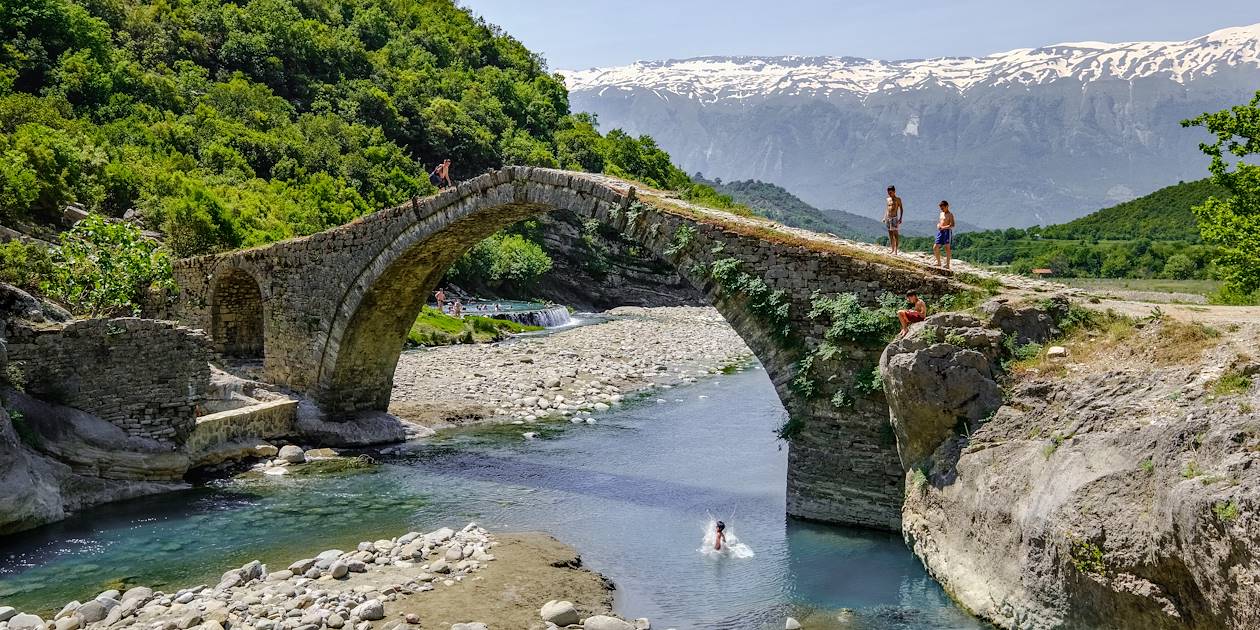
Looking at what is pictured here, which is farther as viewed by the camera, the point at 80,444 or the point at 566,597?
the point at 80,444

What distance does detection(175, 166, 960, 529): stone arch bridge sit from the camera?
42.7ft

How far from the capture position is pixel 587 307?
62375 mm

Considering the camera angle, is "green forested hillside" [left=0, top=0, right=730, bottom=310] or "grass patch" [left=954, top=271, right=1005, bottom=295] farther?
"green forested hillside" [left=0, top=0, right=730, bottom=310]

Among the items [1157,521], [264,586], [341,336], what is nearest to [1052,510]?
[1157,521]

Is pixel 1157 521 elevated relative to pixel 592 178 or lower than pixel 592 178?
lower

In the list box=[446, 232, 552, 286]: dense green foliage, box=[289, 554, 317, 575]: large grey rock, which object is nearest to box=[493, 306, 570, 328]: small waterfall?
box=[446, 232, 552, 286]: dense green foliage

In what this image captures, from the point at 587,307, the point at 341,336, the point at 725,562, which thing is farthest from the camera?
the point at 587,307

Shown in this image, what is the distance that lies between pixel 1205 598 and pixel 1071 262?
4895cm

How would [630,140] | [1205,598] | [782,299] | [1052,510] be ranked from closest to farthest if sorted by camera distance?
[1205,598], [1052,510], [782,299], [630,140]

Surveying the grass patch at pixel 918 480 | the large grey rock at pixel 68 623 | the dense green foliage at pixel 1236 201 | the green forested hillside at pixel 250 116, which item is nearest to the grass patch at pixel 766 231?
the grass patch at pixel 918 480

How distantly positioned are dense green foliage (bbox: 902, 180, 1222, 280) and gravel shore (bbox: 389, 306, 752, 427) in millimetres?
10614

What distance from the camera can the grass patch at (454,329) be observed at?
33.4m

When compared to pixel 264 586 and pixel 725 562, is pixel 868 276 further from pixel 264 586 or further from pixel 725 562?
pixel 264 586

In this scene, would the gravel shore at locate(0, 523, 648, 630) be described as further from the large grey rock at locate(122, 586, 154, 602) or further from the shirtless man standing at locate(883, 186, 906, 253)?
the shirtless man standing at locate(883, 186, 906, 253)
